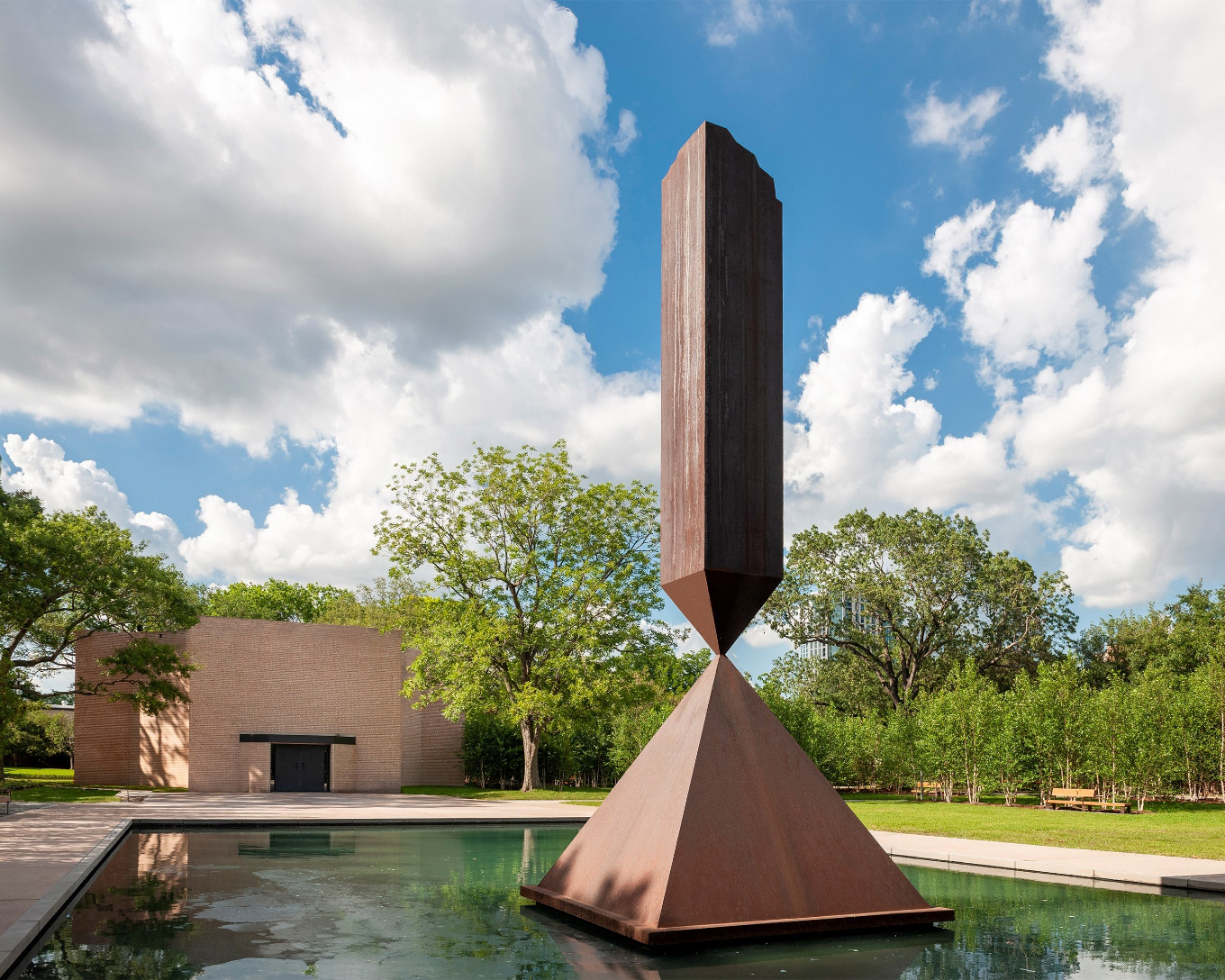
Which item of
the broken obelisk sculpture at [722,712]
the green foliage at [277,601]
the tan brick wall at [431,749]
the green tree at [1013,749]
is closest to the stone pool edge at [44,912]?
the broken obelisk sculpture at [722,712]

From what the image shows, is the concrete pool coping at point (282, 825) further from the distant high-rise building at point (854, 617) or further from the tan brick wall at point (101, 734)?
the distant high-rise building at point (854, 617)

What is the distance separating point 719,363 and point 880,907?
13.3 feet

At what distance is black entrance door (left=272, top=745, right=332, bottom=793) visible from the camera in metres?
31.2

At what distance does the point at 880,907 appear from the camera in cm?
693

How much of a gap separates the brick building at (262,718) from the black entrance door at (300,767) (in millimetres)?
28

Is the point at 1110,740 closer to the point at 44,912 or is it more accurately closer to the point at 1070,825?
the point at 1070,825

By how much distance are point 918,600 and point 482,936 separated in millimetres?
31834

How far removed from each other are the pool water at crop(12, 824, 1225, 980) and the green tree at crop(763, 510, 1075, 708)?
26.7 metres

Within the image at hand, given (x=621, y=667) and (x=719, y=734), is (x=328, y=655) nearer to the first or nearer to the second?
(x=621, y=667)

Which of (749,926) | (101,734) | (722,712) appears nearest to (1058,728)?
(722,712)

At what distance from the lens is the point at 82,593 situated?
27.4m

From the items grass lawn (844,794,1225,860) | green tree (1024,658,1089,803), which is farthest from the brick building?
green tree (1024,658,1089,803)

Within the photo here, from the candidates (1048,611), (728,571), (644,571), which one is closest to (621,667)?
(644,571)

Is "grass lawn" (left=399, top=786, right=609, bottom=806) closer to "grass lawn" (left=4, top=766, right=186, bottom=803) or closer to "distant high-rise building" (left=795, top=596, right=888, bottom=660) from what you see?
"grass lawn" (left=4, top=766, right=186, bottom=803)
